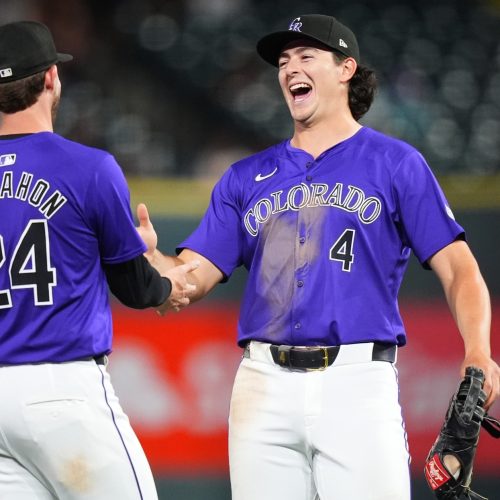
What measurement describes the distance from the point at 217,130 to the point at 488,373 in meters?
3.20

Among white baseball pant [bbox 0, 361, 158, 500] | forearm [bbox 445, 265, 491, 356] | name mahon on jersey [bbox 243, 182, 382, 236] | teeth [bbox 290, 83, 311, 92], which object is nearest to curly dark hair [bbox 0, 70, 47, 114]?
white baseball pant [bbox 0, 361, 158, 500]

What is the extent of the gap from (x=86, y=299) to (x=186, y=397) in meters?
2.36

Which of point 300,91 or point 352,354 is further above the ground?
point 300,91

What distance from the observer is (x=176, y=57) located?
21.0 feet

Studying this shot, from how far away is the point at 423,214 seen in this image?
3.68 metres

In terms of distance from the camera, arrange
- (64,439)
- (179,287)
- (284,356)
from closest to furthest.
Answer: (64,439) → (284,356) → (179,287)

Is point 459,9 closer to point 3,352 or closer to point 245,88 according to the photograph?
point 245,88

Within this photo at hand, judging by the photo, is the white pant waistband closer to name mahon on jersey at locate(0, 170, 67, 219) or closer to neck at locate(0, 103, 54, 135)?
name mahon on jersey at locate(0, 170, 67, 219)

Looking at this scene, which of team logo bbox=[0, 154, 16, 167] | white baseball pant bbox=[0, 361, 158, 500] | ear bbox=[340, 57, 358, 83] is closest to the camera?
white baseball pant bbox=[0, 361, 158, 500]

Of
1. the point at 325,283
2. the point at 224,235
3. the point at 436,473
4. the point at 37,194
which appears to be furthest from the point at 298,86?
the point at 436,473

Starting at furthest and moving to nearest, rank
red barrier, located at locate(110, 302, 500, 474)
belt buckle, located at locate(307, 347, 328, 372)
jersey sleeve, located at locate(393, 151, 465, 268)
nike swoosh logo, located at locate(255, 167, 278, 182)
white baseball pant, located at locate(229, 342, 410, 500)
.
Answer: red barrier, located at locate(110, 302, 500, 474), nike swoosh logo, located at locate(255, 167, 278, 182), jersey sleeve, located at locate(393, 151, 465, 268), belt buckle, located at locate(307, 347, 328, 372), white baseball pant, located at locate(229, 342, 410, 500)

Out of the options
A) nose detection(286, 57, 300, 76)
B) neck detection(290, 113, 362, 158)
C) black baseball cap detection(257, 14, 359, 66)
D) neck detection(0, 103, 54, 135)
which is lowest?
neck detection(290, 113, 362, 158)

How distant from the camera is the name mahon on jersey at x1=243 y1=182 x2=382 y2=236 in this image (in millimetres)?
→ 3695

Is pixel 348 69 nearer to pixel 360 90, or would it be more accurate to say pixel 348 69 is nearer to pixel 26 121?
pixel 360 90
